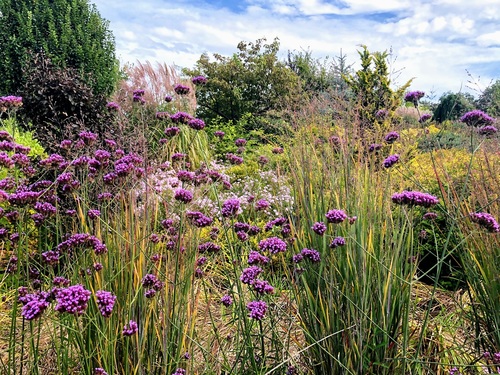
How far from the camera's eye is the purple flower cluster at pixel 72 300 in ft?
4.49

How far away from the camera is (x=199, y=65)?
49.9ft

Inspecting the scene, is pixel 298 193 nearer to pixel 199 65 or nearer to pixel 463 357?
pixel 463 357

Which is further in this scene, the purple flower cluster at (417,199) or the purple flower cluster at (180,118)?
the purple flower cluster at (180,118)

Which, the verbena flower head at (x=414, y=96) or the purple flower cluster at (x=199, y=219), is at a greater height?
the verbena flower head at (x=414, y=96)

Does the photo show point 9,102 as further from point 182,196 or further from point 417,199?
point 417,199

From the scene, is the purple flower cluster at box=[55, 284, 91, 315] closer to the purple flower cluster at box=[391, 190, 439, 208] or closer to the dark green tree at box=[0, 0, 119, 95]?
the purple flower cluster at box=[391, 190, 439, 208]

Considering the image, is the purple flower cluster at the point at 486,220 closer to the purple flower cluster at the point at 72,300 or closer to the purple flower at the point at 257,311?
the purple flower at the point at 257,311

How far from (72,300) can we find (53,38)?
29.3 feet

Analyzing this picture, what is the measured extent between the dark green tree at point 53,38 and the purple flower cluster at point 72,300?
313 inches

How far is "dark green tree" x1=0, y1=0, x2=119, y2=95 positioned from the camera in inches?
349

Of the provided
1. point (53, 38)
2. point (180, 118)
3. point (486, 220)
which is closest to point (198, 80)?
point (180, 118)

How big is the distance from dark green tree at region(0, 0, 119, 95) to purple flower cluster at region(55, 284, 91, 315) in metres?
7.96

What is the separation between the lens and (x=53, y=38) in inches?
352

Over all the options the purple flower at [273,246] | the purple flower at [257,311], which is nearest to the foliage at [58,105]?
the purple flower at [273,246]
